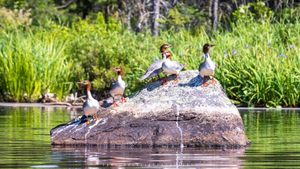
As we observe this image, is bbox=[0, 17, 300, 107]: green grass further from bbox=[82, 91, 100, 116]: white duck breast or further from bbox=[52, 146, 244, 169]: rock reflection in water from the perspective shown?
→ bbox=[52, 146, 244, 169]: rock reflection in water

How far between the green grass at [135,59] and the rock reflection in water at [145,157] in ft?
40.7

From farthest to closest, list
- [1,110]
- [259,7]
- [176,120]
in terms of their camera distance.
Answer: [259,7], [1,110], [176,120]

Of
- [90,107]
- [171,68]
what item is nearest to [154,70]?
[171,68]

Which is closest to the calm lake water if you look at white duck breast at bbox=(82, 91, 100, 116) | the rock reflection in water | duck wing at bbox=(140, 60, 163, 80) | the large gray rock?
the rock reflection in water

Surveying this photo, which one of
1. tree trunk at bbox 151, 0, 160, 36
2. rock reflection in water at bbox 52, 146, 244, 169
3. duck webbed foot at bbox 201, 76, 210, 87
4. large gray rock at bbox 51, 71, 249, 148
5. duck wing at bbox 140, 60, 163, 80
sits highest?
tree trunk at bbox 151, 0, 160, 36

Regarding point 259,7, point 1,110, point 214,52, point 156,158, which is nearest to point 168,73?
point 156,158

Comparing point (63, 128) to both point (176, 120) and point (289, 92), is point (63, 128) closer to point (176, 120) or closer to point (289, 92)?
point (176, 120)

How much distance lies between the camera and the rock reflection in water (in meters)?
11.9

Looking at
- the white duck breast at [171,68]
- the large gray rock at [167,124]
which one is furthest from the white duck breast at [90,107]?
the white duck breast at [171,68]

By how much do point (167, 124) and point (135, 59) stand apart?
13.7 meters

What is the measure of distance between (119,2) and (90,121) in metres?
32.6

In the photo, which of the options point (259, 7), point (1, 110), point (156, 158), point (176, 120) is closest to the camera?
point (156, 158)

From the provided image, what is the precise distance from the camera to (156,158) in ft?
41.5

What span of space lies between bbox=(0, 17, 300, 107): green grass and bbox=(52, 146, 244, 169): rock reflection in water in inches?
489
